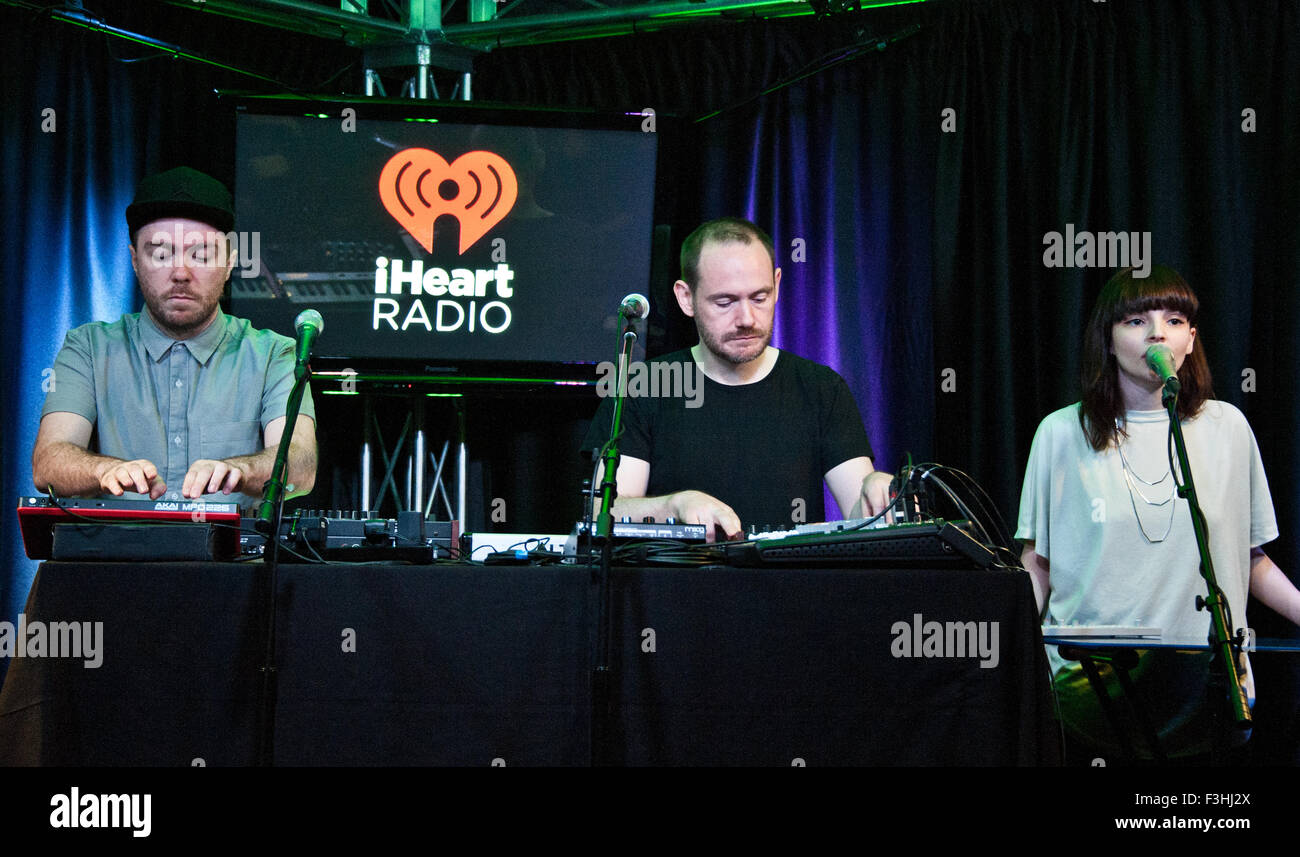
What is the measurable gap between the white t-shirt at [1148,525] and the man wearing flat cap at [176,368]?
7.76 feet

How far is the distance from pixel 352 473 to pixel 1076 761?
296 cm

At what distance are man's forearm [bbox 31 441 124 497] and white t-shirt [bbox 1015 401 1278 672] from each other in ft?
9.03

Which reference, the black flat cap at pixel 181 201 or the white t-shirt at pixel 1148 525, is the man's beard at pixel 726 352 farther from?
the black flat cap at pixel 181 201

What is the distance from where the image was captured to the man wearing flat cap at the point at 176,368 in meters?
3.42

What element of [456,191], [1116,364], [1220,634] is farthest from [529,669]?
[456,191]

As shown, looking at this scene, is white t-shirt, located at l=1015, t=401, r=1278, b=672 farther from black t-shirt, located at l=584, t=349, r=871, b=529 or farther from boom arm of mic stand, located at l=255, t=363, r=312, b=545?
boom arm of mic stand, located at l=255, t=363, r=312, b=545

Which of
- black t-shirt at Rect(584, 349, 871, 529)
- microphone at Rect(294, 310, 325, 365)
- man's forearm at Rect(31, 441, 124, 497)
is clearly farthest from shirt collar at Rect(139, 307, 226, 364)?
microphone at Rect(294, 310, 325, 365)

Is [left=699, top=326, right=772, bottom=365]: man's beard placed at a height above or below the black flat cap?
below

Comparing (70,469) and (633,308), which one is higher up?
(633,308)

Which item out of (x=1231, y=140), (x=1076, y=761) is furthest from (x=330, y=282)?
(x=1231, y=140)

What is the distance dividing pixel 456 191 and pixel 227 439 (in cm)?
146

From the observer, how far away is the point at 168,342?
3.55 metres

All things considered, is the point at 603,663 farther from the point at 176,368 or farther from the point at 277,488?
the point at 176,368

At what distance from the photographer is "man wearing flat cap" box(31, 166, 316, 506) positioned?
342 centimetres
